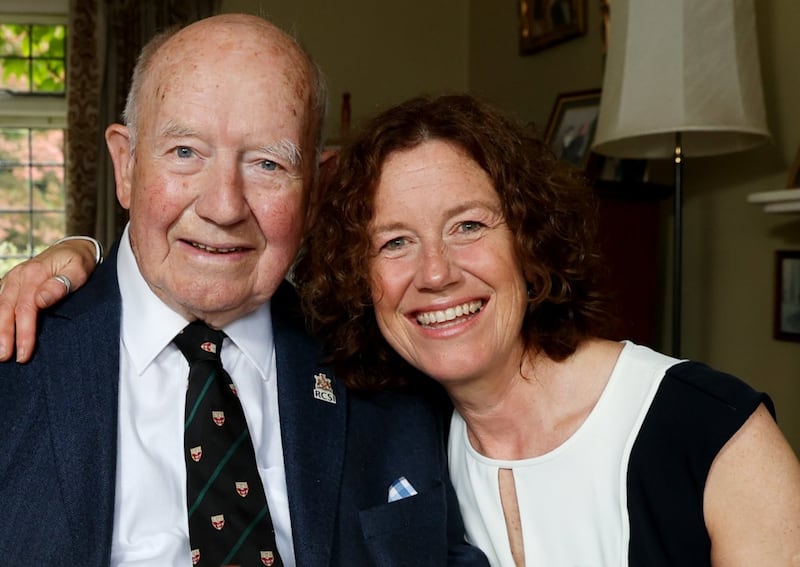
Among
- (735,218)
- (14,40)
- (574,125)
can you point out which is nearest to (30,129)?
(14,40)

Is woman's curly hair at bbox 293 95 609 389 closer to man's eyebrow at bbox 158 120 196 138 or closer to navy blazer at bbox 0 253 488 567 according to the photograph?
navy blazer at bbox 0 253 488 567

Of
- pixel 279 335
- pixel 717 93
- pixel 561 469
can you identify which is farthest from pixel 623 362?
pixel 717 93

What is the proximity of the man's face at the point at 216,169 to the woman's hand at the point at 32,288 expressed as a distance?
13cm

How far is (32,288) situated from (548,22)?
10.8 feet

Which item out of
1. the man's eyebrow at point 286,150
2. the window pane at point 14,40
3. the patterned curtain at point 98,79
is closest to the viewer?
the man's eyebrow at point 286,150

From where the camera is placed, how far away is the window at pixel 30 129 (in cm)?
567

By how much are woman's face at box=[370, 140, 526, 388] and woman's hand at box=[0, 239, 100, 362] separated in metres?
0.51

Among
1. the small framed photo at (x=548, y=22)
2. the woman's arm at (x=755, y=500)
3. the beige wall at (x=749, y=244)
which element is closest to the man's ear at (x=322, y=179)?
the woman's arm at (x=755, y=500)

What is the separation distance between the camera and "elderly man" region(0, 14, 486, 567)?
1333mm

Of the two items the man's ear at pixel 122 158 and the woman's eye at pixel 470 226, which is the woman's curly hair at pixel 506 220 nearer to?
the woman's eye at pixel 470 226

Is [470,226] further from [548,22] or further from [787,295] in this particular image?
[548,22]

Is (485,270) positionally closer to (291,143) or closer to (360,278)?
(360,278)

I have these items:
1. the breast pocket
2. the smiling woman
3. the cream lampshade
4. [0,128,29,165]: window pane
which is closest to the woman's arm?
the smiling woman

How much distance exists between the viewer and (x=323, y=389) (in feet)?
5.16
